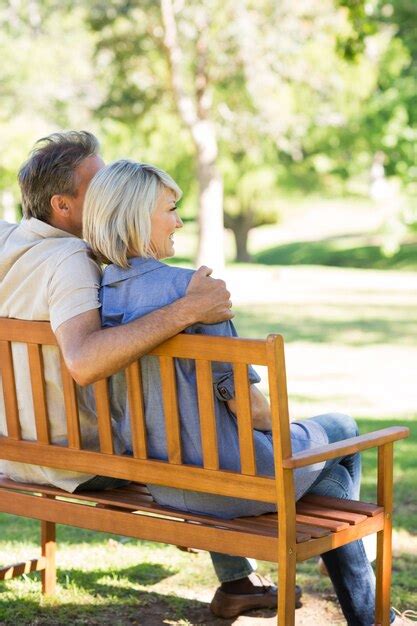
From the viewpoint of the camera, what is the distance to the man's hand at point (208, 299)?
10.1ft

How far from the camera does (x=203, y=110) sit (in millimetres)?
27312

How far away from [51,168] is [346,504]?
1.41 m

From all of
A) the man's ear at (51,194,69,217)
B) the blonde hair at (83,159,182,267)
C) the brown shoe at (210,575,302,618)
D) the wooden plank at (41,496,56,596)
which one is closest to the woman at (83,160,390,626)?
the blonde hair at (83,159,182,267)

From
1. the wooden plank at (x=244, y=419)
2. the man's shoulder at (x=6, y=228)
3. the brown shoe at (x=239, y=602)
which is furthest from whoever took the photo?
the brown shoe at (x=239, y=602)

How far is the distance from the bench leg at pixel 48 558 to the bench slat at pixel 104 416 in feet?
3.49

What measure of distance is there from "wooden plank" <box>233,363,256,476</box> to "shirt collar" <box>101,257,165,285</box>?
1.39ft

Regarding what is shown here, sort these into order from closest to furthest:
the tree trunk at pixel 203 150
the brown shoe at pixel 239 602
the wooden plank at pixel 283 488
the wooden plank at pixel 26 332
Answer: the wooden plank at pixel 283 488, the wooden plank at pixel 26 332, the brown shoe at pixel 239 602, the tree trunk at pixel 203 150

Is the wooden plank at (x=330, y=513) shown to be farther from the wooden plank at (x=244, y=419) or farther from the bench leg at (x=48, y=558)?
the bench leg at (x=48, y=558)

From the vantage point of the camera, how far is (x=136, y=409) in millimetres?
3270

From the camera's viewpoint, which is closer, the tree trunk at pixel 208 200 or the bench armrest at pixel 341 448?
the bench armrest at pixel 341 448

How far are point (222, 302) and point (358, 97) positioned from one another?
3046cm

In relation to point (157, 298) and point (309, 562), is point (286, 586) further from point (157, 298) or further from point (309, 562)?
point (309, 562)

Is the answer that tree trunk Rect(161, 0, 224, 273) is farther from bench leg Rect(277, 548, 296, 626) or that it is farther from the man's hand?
bench leg Rect(277, 548, 296, 626)

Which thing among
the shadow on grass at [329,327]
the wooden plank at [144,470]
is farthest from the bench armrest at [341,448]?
the shadow on grass at [329,327]
